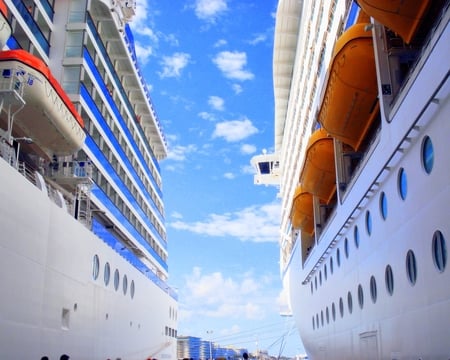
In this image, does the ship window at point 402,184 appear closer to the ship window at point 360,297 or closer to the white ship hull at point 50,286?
the ship window at point 360,297

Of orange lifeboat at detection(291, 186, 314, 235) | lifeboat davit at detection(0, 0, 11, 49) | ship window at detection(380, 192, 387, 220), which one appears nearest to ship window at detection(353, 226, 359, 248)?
ship window at detection(380, 192, 387, 220)

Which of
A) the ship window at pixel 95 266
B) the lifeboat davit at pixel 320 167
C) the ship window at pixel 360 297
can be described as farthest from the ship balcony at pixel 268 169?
the ship window at pixel 360 297

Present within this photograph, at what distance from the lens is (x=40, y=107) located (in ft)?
41.1

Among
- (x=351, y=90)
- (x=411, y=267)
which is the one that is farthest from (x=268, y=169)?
(x=411, y=267)

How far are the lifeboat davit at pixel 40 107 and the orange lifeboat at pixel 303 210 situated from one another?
10775 millimetres

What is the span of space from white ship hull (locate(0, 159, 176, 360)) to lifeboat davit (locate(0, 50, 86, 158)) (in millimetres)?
2053

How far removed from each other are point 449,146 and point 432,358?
10.7 ft

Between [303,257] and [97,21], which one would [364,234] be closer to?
[303,257]

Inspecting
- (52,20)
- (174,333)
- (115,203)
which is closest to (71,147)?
(52,20)

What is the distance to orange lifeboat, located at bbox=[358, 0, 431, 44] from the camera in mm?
9578

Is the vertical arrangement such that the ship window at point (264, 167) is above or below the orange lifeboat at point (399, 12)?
above

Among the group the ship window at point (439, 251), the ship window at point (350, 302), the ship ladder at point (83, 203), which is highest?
the ship ladder at point (83, 203)

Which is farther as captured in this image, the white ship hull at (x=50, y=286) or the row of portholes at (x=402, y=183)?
the white ship hull at (x=50, y=286)

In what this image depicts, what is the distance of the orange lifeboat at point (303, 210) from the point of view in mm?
22562
